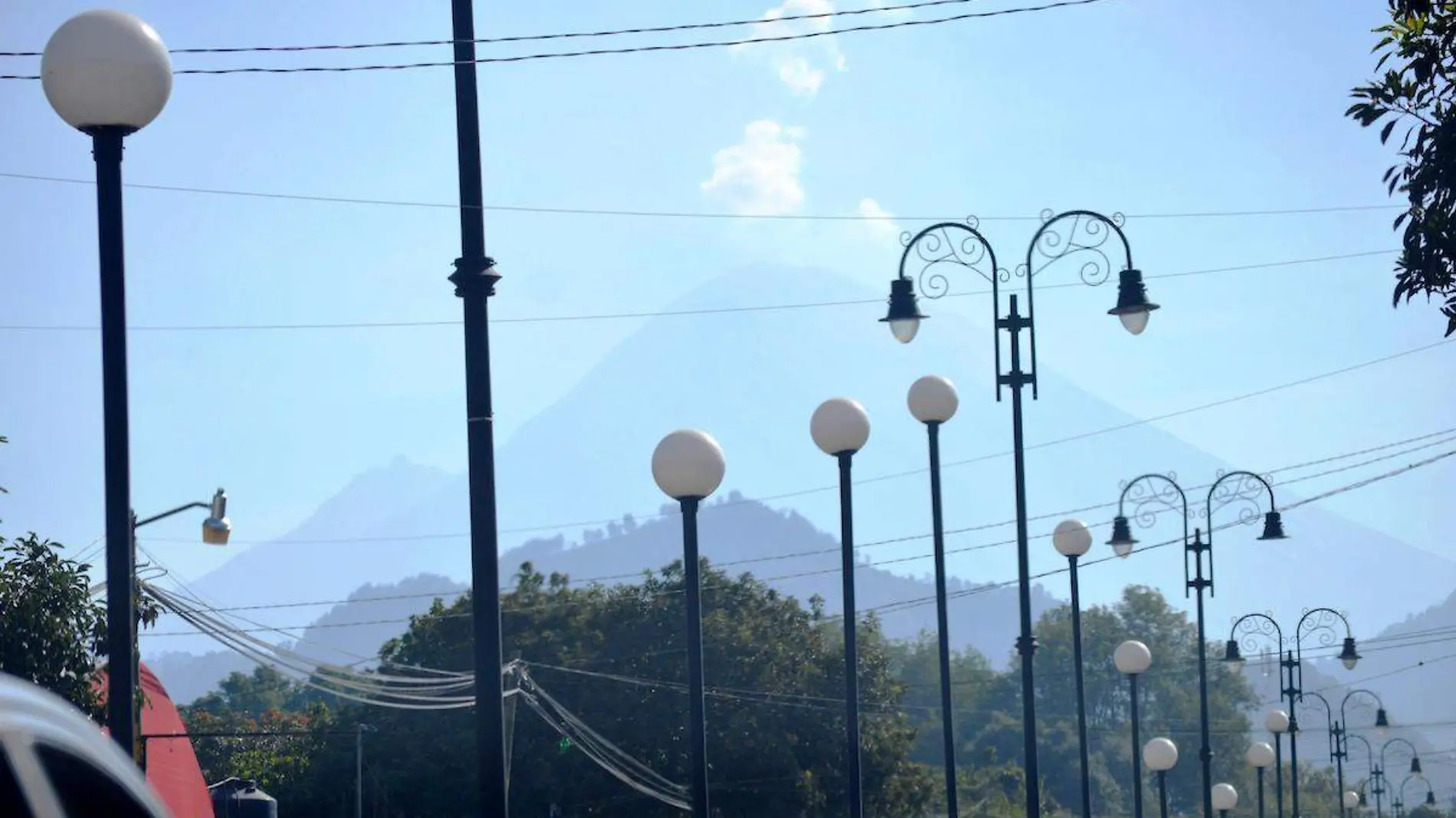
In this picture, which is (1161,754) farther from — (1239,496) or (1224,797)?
(1224,797)

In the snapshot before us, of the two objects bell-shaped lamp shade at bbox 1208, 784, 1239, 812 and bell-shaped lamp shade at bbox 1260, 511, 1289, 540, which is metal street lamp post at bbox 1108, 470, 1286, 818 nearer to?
bell-shaped lamp shade at bbox 1260, 511, 1289, 540

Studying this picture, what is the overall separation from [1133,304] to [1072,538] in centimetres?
696

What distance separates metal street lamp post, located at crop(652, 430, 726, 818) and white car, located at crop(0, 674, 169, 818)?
8915 millimetres

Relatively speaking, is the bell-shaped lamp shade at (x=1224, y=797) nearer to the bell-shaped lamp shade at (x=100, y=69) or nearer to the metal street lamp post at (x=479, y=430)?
the metal street lamp post at (x=479, y=430)

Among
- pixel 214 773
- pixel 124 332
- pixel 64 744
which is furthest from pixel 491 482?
pixel 214 773

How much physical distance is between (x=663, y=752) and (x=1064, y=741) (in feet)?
238

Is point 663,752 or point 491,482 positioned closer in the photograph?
point 491,482

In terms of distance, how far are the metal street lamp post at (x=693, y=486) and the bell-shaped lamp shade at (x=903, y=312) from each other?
4.39 meters

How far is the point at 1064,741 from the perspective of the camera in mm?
115500

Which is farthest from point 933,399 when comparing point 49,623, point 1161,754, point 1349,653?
point 1349,653

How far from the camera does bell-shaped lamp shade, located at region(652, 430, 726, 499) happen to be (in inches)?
506

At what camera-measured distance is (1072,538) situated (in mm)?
24000

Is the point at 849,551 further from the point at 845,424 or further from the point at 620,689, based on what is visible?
the point at 620,689

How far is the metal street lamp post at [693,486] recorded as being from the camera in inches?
495
